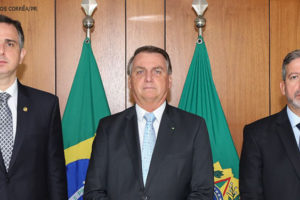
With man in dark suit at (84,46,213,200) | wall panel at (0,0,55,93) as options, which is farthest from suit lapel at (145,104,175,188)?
wall panel at (0,0,55,93)

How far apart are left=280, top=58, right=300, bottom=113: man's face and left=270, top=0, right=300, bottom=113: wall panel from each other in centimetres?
103

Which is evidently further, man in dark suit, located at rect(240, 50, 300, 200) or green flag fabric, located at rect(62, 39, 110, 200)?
green flag fabric, located at rect(62, 39, 110, 200)

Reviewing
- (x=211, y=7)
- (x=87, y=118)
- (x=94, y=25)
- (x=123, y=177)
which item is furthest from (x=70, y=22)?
(x=123, y=177)

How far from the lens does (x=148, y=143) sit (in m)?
1.92

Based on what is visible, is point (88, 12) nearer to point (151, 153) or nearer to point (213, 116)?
point (213, 116)

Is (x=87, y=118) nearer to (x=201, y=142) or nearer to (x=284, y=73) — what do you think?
(x=201, y=142)

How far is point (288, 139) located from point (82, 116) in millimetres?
1682

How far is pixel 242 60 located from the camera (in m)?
3.05

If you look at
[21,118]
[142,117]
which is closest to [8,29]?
[21,118]

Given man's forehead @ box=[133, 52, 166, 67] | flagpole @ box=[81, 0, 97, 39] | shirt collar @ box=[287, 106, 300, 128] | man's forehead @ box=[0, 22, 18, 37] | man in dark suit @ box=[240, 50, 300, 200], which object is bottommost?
man in dark suit @ box=[240, 50, 300, 200]

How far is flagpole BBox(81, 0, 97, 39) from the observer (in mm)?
2873

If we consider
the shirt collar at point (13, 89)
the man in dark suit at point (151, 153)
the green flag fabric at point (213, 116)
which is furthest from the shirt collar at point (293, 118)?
the shirt collar at point (13, 89)

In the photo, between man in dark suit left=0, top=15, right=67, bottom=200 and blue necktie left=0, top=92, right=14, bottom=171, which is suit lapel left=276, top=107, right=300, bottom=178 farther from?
blue necktie left=0, top=92, right=14, bottom=171

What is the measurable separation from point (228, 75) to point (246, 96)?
0.27 metres
